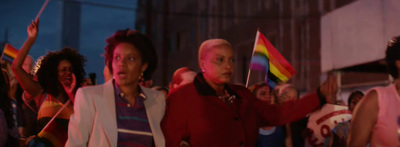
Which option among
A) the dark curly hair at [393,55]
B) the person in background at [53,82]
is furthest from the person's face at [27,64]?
the dark curly hair at [393,55]

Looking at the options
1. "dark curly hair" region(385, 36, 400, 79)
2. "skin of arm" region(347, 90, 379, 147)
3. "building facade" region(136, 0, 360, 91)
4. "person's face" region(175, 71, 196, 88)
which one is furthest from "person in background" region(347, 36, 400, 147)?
"building facade" region(136, 0, 360, 91)

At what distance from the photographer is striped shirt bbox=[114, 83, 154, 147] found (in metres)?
3.57

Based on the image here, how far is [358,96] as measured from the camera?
7.29m

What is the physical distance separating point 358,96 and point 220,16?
87.4ft

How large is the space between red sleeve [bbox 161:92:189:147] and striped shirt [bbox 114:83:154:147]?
0.18 metres

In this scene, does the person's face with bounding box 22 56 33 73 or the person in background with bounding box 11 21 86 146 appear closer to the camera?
the person in background with bounding box 11 21 86 146

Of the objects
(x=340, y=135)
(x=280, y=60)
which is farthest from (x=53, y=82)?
(x=340, y=135)

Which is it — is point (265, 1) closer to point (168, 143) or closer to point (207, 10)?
point (207, 10)

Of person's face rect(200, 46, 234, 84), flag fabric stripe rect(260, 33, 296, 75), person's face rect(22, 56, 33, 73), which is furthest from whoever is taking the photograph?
person's face rect(22, 56, 33, 73)

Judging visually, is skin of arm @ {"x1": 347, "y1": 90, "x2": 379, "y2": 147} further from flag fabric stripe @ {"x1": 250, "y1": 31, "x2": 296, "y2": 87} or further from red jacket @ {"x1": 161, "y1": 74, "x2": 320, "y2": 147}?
flag fabric stripe @ {"x1": 250, "y1": 31, "x2": 296, "y2": 87}

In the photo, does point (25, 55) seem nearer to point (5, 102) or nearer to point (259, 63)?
point (5, 102)

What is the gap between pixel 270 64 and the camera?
4883 mm

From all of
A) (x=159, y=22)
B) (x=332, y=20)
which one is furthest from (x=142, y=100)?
(x=159, y=22)

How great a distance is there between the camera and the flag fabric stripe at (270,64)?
473cm
